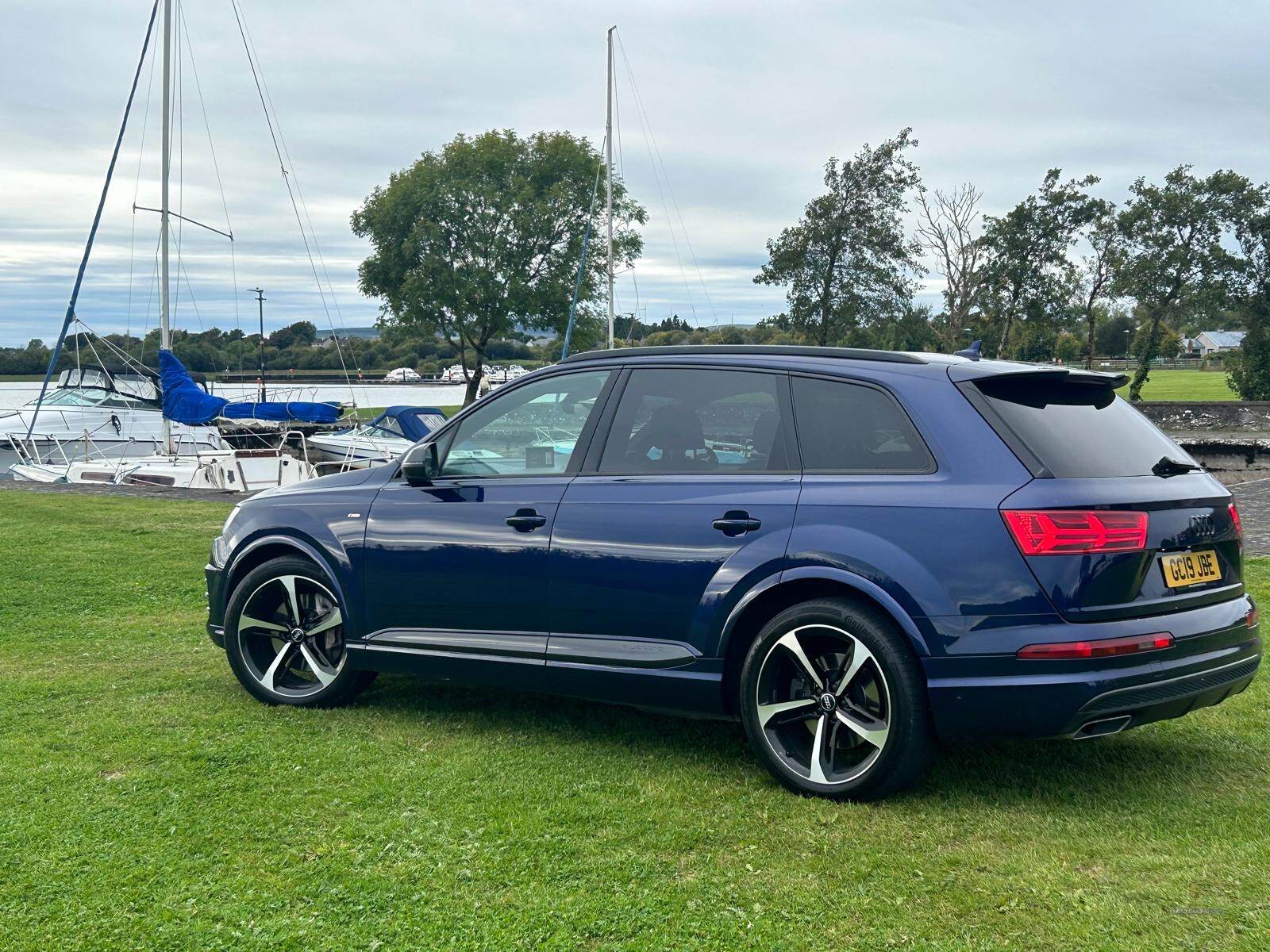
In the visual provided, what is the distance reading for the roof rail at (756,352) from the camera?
4.83m

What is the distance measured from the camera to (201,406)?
24.8 metres

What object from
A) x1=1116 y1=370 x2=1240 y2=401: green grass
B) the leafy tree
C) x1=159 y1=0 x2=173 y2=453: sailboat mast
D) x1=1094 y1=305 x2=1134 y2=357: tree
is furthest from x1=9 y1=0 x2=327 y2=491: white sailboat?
x1=1094 y1=305 x2=1134 y2=357: tree

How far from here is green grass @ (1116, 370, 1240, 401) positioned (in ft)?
163

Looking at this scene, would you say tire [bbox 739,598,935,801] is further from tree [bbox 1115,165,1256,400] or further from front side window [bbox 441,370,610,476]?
tree [bbox 1115,165,1256,400]

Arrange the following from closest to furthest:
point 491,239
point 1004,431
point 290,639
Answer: point 1004,431 < point 290,639 < point 491,239

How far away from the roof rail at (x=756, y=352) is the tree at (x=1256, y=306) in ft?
135

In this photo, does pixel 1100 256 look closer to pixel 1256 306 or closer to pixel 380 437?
pixel 1256 306

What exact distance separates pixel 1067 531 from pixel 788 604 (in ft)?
3.55

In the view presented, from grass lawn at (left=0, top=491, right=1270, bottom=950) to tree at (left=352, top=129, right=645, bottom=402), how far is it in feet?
154

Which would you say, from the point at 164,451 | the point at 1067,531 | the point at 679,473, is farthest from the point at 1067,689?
the point at 164,451

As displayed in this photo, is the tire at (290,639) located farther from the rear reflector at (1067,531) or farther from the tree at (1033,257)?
the tree at (1033,257)

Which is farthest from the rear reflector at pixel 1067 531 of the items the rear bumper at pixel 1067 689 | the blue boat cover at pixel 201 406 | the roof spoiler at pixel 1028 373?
the blue boat cover at pixel 201 406

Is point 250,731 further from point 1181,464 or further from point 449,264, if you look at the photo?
point 449,264

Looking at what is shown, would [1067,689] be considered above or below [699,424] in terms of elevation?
below
